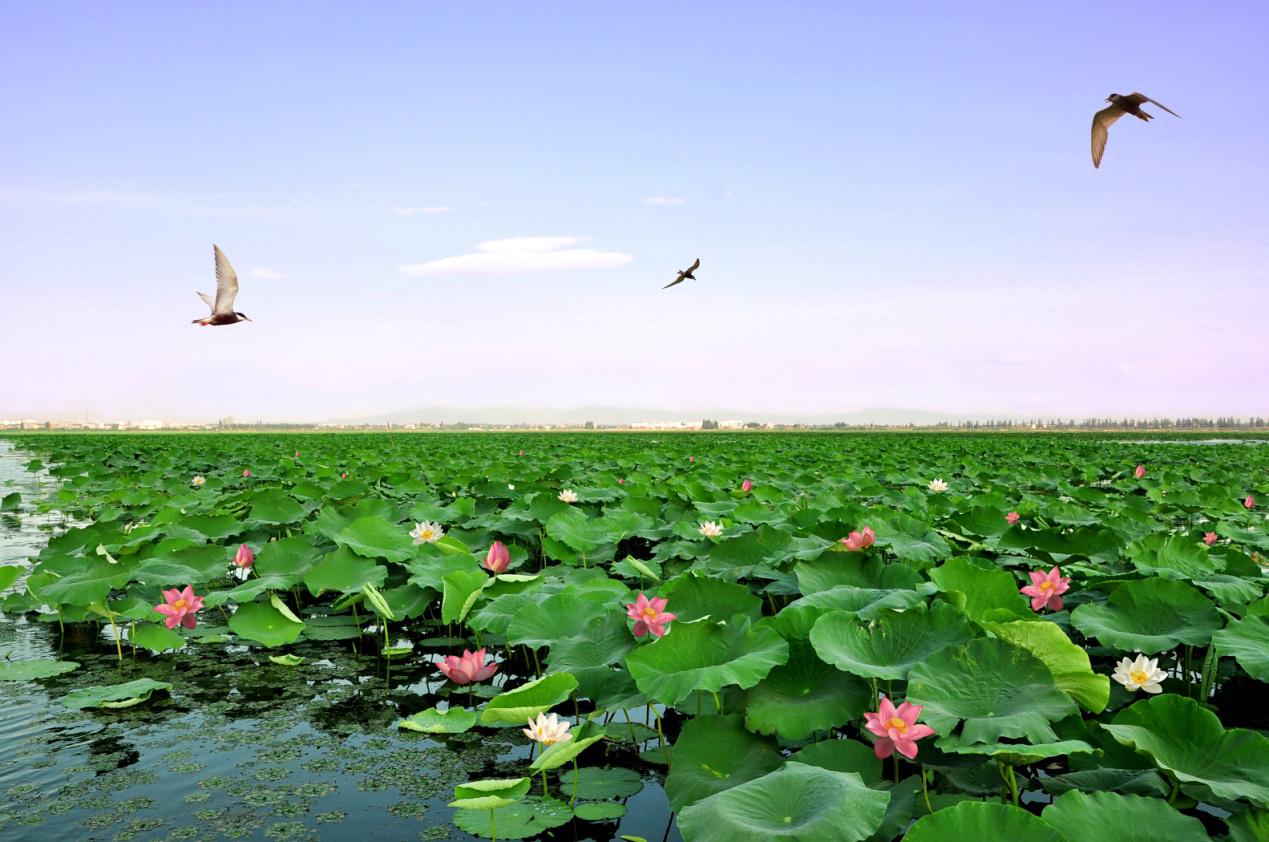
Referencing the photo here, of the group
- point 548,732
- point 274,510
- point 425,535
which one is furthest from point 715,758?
point 274,510

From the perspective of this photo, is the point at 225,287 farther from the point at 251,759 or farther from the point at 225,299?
the point at 251,759

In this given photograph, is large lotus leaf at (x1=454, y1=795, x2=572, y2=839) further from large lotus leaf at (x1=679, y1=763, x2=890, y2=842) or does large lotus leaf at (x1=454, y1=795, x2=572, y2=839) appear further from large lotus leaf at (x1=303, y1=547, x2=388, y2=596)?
large lotus leaf at (x1=303, y1=547, x2=388, y2=596)

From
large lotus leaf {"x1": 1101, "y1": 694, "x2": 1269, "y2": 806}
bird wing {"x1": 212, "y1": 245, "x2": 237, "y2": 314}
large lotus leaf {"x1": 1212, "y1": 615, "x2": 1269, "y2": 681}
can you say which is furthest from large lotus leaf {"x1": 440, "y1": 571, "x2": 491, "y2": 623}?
bird wing {"x1": 212, "y1": 245, "x2": 237, "y2": 314}

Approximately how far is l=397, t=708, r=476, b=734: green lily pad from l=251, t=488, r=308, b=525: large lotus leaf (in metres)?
3.75

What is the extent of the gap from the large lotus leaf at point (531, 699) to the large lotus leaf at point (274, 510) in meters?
4.47

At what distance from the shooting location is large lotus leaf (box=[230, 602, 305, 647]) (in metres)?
4.28

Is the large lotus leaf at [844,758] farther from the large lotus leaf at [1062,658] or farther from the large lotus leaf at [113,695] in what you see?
the large lotus leaf at [113,695]

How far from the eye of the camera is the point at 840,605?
310 cm

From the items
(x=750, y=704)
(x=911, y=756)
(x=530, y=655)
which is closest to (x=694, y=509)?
(x=530, y=655)

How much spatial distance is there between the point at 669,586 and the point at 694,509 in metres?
3.54

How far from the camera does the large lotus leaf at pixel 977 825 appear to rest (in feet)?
5.24

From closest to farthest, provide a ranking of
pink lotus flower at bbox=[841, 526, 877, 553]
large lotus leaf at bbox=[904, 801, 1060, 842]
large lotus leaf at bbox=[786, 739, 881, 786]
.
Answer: large lotus leaf at bbox=[904, 801, 1060, 842] → large lotus leaf at bbox=[786, 739, 881, 786] → pink lotus flower at bbox=[841, 526, 877, 553]

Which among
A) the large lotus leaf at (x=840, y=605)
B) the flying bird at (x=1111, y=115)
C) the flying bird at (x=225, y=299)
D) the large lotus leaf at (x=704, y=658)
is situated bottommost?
the large lotus leaf at (x=704, y=658)

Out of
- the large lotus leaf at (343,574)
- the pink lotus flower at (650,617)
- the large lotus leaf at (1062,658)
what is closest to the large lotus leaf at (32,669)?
the large lotus leaf at (343,574)
